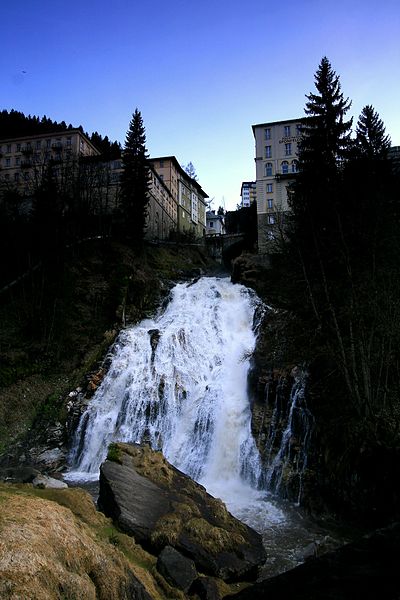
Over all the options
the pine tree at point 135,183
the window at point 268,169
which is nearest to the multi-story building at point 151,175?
the pine tree at point 135,183

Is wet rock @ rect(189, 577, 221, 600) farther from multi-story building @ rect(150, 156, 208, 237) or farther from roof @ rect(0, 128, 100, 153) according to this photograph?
roof @ rect(0, 128, 100, 153)

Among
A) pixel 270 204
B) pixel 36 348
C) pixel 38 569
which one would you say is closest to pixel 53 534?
pixel 38 569

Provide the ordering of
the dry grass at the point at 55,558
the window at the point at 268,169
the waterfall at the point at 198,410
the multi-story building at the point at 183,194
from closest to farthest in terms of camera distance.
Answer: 1. the dry grass at the point at 55,558
2. the waterfall at the point at 198,410
3. the window at the point at 268,169
4. the multi-story building at the point at 183,194

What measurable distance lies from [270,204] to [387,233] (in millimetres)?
35419

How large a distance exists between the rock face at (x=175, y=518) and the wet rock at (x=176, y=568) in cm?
54

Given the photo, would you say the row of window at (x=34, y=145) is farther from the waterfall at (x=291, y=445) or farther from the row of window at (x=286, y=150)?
the waterfall at (x=291, y=445)

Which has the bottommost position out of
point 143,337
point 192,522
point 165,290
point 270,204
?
point 192,522

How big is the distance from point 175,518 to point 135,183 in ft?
117

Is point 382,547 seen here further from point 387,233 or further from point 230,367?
point 230,367

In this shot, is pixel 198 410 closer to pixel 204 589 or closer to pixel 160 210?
pixel 204 589

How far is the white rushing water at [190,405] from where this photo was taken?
14859 millimetres

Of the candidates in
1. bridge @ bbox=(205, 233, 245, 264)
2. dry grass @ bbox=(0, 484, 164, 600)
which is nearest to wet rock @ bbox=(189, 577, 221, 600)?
dry grass @ bbox=(0, 484, 164, 600)

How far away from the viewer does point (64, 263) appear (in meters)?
30.2

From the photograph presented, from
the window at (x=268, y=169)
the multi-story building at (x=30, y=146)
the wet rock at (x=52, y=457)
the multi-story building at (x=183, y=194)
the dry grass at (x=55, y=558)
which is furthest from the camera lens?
the multi-story building at (x=183, y=194)
